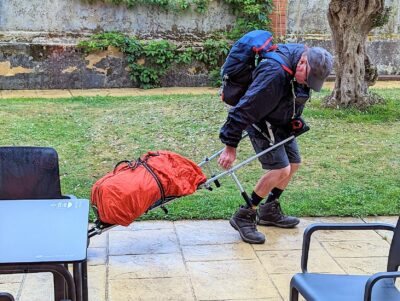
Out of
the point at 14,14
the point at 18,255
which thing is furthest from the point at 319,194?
the point at 14,14

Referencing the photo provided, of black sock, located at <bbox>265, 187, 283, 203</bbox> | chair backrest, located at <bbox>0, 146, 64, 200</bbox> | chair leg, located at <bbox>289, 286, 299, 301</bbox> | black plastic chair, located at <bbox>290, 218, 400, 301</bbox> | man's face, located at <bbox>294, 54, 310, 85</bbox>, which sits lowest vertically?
black sock, located at <bbox>265, 187, 283, 203</bbox>

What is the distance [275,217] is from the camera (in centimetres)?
475

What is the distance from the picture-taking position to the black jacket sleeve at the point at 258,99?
3.92 metres

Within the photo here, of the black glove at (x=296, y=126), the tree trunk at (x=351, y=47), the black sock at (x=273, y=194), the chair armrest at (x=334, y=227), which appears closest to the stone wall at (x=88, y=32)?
the tree trunk at (x=351, y=47)

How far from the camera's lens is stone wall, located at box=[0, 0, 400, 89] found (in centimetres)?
1071

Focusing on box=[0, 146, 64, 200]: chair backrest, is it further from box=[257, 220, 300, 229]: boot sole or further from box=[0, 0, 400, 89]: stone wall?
Answer: box=[0, 0, 400, 89]: stone wall

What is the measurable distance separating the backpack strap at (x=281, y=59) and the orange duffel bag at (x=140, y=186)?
931mm

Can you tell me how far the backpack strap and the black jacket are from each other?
2cm

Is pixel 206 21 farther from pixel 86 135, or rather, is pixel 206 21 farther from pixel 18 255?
pixel 18 255

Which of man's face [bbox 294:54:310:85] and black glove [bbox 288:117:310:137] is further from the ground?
man's face [bbox 294:54:310:85]

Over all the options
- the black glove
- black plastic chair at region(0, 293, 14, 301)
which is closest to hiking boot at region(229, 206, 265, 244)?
the black glove

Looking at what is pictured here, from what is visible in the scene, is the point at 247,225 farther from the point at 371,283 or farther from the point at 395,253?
the point at 371,283

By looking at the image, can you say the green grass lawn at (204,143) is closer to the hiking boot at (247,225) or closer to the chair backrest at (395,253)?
the hiking boot at (247,225)

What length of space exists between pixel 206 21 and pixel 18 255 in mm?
9823
